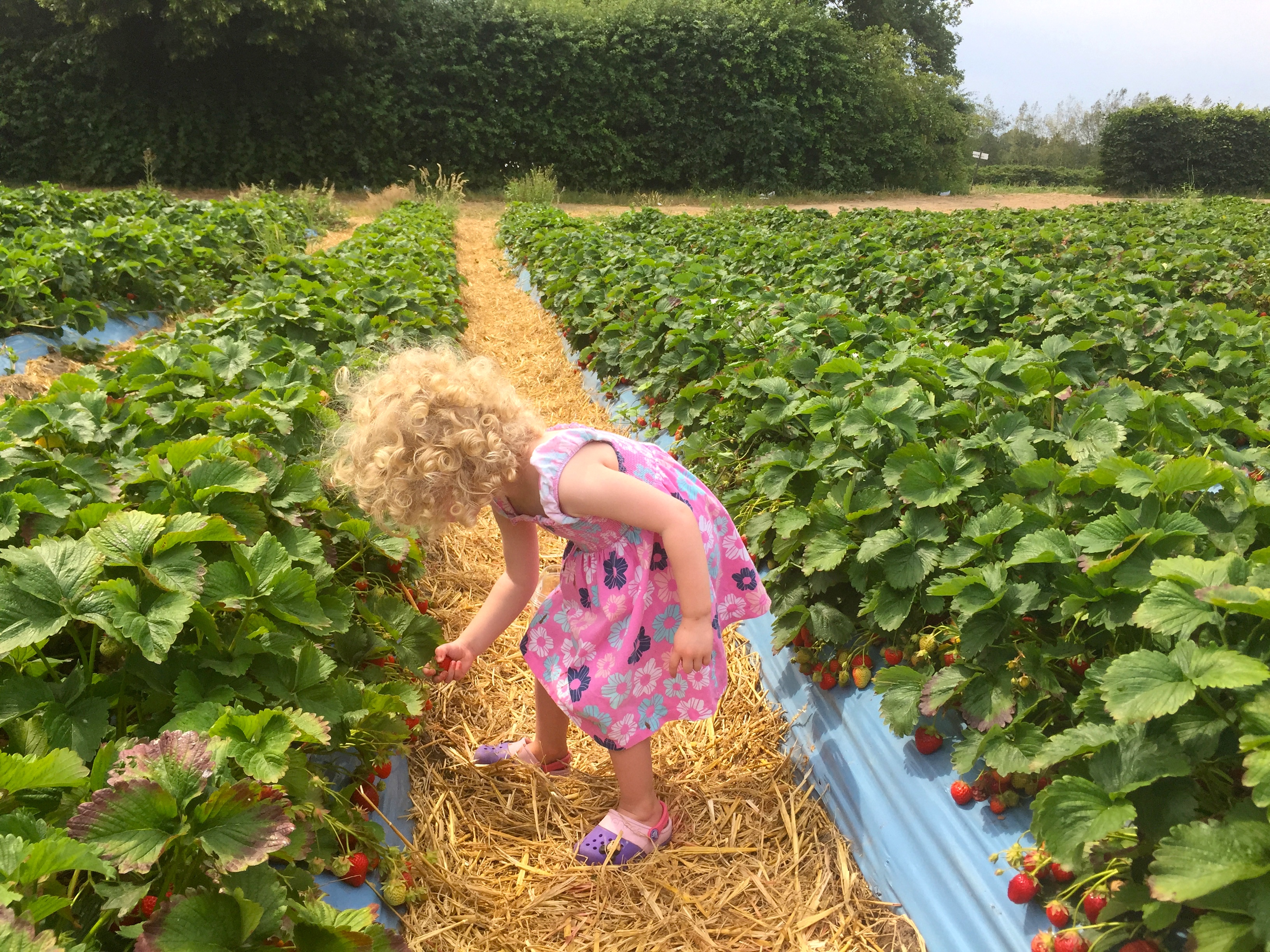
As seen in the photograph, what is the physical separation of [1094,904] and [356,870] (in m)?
1.45

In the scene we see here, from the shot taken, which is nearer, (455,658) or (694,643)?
(694,643)

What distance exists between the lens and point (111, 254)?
6.71 meters

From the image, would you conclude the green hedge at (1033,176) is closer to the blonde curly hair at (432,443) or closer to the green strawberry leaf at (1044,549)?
the green strawberry leaf at (1044,549)

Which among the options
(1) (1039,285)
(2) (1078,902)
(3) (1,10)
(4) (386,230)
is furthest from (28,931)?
(3) (1,10)

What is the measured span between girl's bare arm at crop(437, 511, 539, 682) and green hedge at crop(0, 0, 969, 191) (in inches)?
958

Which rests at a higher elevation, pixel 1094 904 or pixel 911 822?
pixel 1094 904

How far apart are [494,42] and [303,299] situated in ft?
77.5

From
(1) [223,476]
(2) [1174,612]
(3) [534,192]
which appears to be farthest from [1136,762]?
(3) [534,192]

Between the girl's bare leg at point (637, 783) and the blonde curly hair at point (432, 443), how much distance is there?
74cm

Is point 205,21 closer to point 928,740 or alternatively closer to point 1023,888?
point 928,740

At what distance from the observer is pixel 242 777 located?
4.70 ft

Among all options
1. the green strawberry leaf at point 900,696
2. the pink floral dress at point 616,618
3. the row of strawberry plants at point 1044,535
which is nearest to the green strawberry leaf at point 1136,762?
the row of strawberry plants at point 1044,535

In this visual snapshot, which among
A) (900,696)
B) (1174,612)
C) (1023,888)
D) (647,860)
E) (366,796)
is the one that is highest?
(1174,612)

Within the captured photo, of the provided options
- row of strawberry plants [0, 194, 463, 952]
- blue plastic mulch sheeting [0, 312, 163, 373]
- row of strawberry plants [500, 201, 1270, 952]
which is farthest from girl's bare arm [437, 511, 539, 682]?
blue plastic mulch sheeting [0, 312, 163, 373]
